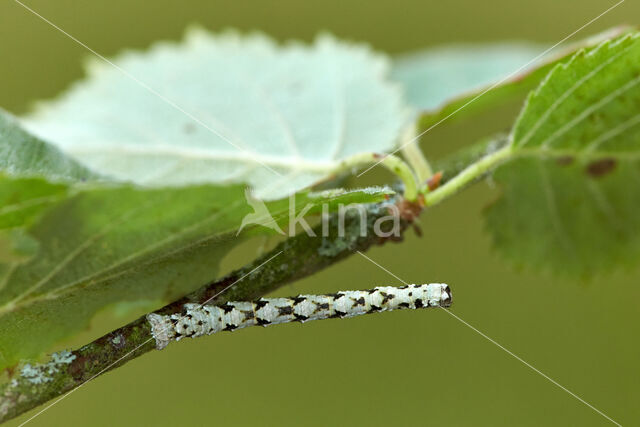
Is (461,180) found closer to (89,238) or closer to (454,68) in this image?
(89,238)

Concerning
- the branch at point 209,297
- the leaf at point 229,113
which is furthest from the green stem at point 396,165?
the leaf at point 229,113

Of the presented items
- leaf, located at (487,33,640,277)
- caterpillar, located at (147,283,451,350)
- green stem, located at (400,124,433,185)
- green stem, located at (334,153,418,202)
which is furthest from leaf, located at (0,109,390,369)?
leaf, located at (487,33,640,277)

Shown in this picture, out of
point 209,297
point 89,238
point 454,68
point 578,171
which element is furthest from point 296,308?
point 454,68

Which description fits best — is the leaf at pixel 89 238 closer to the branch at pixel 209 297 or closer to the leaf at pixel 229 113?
the branch at pixel 209 297

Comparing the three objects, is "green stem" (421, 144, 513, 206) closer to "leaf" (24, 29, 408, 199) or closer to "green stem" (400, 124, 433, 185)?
"green stem" (400, 124, 433, 185)

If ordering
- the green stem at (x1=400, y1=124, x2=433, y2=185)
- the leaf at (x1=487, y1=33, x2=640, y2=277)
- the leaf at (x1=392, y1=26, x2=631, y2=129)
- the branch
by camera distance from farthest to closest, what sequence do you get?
the leaf at (x1=392, y1=26, x2=631, y2=129), the green stem at (x1=400, y1=124, x2=433, y2=185), the leaf at (x1=487, y1=33, x2=640, y2=277), the branch

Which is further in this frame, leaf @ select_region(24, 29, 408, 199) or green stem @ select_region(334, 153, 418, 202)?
leaf @ select_region(24, 29, 408, 199)
